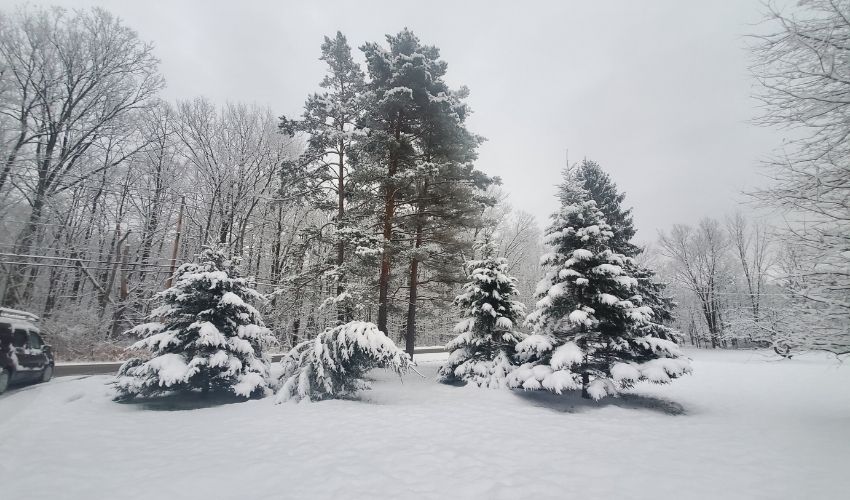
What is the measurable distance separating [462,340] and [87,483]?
350 inches

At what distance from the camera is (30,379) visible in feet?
31.2

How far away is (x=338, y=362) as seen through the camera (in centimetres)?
900

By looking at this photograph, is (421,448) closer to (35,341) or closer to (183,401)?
(183,401)

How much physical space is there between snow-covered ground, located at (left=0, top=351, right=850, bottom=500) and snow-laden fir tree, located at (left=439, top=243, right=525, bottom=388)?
1.47 m

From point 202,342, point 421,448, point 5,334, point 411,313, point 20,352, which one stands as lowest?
point 421,448

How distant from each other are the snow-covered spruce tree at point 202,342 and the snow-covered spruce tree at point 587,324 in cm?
726

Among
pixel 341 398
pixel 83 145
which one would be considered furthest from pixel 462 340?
pixel 83 145

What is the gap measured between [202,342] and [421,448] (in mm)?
6001

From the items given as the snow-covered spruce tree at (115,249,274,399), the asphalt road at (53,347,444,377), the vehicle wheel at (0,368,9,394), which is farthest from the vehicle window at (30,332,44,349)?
the snow-covered spruce tree at (115,249,274,399)

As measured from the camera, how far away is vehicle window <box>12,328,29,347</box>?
8984 millimetres

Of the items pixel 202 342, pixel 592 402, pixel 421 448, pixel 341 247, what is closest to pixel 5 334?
pixel 202 342

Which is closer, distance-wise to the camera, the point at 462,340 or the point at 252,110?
the point at 462,340

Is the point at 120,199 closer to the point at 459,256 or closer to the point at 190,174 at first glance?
the point at 190,174

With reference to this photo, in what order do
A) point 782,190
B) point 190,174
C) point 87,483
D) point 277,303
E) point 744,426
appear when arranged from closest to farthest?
1. point 87,483
2. point 782,190
3. point 744,426
4. point 277,303
5. point 190,174
